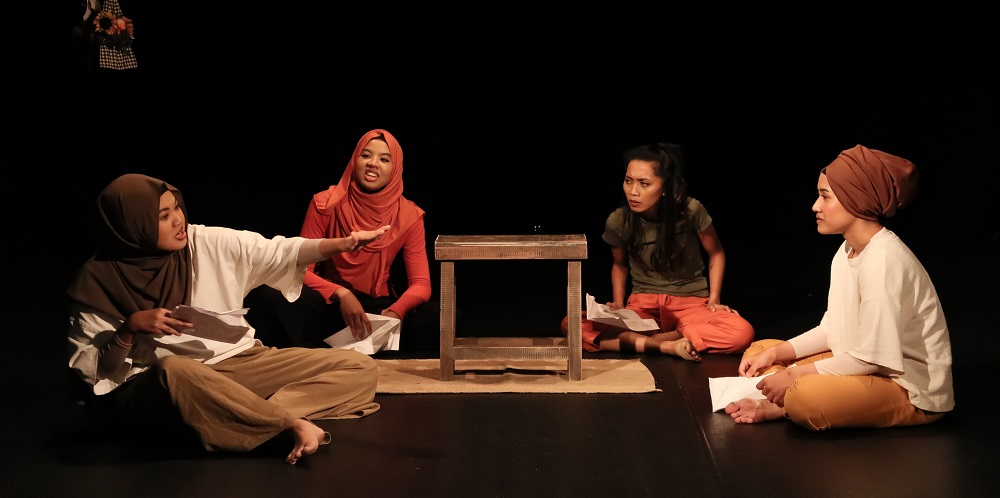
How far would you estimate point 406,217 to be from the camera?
4637 millimetres

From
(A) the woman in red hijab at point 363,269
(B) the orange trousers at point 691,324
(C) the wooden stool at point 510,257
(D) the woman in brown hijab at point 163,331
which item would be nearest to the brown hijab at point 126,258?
(D) the woman in brown hijab at point 163,331

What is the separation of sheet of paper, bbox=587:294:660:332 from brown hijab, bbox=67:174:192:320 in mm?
1751

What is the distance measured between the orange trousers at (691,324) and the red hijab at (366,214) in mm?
807

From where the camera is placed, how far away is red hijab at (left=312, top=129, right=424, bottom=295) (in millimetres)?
4570

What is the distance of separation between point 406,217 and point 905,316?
211cm

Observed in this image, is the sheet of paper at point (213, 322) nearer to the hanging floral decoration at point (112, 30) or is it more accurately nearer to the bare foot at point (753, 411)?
the bare foot at point (753, 411)

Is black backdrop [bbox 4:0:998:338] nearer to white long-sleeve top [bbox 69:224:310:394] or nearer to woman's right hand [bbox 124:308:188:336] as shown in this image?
white long-sleeve top [bbox 69:224:310:394]

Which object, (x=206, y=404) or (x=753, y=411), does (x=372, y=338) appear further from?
(x=753, y=411)

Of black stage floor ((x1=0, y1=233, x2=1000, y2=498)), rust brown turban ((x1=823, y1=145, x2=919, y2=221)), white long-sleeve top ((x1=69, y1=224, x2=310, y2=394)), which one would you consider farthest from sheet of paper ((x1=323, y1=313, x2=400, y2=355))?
rust brown turban ((x1=823, y1=145, x2=919, y2=221))

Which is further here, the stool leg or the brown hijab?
the stool leg

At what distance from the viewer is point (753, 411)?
11.4 ft

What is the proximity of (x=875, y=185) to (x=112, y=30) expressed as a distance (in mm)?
3919

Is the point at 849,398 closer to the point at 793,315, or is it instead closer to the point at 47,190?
the point at 793,315

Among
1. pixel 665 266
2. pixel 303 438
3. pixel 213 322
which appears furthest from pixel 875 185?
pixel 213 322
